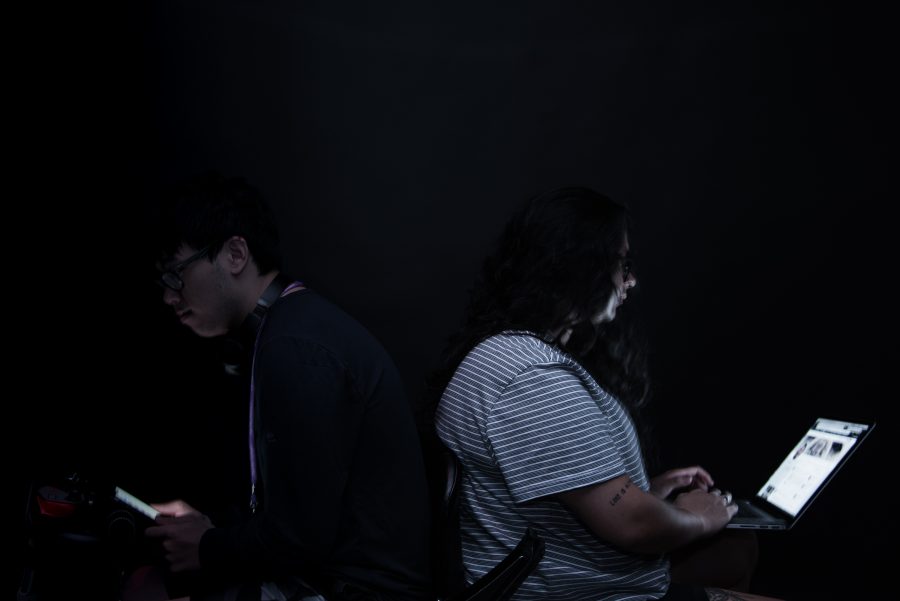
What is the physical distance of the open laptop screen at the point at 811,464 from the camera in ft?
5.41

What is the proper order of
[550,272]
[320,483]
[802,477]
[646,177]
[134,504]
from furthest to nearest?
[646,177]
[802,477]
[550,272]
[134,504]
[320,483]

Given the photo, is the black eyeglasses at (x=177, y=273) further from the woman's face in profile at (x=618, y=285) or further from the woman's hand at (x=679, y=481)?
the woman's hand at (x=679, y=481)

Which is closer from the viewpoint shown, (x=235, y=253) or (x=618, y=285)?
(x=235, y=253)

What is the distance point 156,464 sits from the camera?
6.81 ft

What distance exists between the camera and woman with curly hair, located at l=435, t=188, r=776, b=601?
1250 millimetres

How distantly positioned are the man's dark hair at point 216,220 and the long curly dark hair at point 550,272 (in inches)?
17.5

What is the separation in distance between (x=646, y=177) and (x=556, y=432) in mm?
1643

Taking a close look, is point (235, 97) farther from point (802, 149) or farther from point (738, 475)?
point (738, 475)

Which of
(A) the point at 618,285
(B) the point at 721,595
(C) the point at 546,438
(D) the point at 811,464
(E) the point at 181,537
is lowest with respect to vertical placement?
(B) the point at 721,595

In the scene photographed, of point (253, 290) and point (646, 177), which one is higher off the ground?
point (646, 177)

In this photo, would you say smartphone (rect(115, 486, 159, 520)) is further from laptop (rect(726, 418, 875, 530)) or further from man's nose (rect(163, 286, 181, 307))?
laptop (rect(726, 418, 875, 530))

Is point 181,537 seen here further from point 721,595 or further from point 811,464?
point 811,464

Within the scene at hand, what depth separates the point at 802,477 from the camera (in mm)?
1751

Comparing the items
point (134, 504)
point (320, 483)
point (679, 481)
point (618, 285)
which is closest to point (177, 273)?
point (134, 504)
